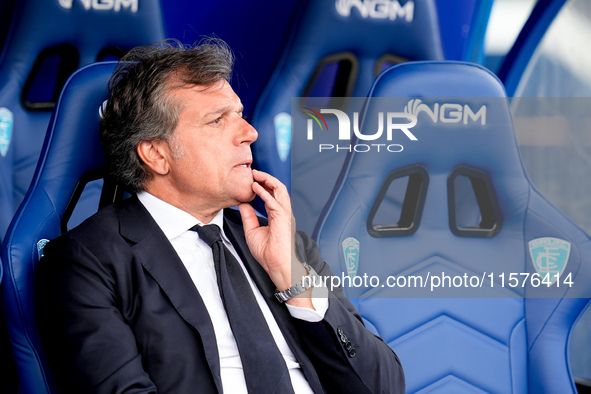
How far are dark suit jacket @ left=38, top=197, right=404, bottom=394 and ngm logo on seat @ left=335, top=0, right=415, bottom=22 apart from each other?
3.24 feet

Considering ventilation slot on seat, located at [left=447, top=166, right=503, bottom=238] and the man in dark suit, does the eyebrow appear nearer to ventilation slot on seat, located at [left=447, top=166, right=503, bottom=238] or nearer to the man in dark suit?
the man in dark suit

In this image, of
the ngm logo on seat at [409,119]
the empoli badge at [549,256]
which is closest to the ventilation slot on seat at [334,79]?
the ngm logo on seat at [409,119]

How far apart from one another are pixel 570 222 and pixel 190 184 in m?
0.90

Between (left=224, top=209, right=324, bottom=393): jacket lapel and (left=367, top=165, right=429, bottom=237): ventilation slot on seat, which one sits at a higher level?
(left=367, top=165, right=429, bottom=237): ventilation slot on seat

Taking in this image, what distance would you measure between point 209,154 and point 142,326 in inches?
16.0

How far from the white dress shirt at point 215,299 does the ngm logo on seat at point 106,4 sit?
0.80 metres

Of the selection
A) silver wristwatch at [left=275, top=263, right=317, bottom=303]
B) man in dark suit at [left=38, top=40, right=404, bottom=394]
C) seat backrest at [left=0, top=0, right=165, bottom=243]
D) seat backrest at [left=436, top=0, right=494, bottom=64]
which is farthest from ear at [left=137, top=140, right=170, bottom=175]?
seat backrest at [left=436, top=0, right=494, bottom=64]

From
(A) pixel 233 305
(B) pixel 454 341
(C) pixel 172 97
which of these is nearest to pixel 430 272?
(B) pixel 454 341

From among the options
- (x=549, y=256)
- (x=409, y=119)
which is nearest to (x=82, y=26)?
(x=409, y=119)

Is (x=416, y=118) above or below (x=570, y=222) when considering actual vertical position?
above

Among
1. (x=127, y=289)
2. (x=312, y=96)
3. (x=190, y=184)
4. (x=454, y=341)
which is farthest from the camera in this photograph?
(x=312, y=96)

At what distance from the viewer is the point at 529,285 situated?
148 centimetres

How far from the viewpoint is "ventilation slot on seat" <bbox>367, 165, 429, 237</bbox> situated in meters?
1.47

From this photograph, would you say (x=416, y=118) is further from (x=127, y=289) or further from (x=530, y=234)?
(x=127, y=289)
